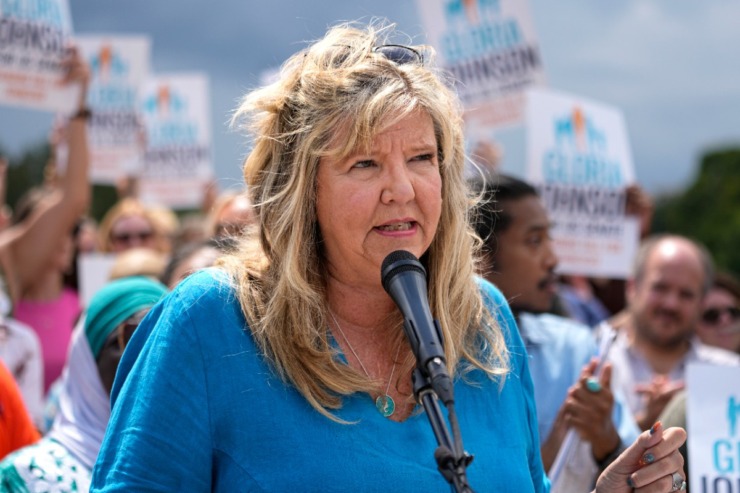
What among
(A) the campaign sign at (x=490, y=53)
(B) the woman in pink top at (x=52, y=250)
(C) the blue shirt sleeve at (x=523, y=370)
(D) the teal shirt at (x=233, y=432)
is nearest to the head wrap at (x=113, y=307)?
(D) the teal shirt at (x=233, y=432)

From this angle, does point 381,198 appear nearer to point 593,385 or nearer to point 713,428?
point 593,385

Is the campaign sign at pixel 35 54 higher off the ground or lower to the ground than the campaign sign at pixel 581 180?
higher

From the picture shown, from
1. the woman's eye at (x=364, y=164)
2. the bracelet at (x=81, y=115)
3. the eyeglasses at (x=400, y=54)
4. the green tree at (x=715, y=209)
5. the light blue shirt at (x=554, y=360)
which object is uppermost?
the eyeglasses at (x=400, y=54)

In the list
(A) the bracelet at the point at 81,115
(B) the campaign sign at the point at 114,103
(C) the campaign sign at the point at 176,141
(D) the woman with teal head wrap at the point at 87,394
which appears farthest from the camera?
(C) the campaign sign at the point at 176,141

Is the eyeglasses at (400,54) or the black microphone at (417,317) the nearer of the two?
the black microphone at (417,317)

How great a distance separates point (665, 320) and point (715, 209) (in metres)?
35.9

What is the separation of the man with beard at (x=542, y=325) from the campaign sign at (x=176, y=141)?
5495 millimetres

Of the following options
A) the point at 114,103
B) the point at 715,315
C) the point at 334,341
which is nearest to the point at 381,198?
the point at 334,341

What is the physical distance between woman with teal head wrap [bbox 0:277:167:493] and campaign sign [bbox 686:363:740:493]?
6.00ft

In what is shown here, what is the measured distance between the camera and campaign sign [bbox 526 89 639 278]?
6.04 metres

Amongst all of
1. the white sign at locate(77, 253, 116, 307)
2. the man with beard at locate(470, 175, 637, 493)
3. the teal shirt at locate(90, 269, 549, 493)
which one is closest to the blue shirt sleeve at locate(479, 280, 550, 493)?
the teal shirt at locate(90, 269, 549, 493)

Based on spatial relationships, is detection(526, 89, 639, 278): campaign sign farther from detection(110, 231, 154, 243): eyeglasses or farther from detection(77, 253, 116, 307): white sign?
detection(110, 231, 154, 243): eyeglasses

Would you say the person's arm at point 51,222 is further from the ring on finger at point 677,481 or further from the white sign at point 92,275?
the ring on finger at point 677,481

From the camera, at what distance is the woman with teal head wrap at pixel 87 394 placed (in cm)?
296
